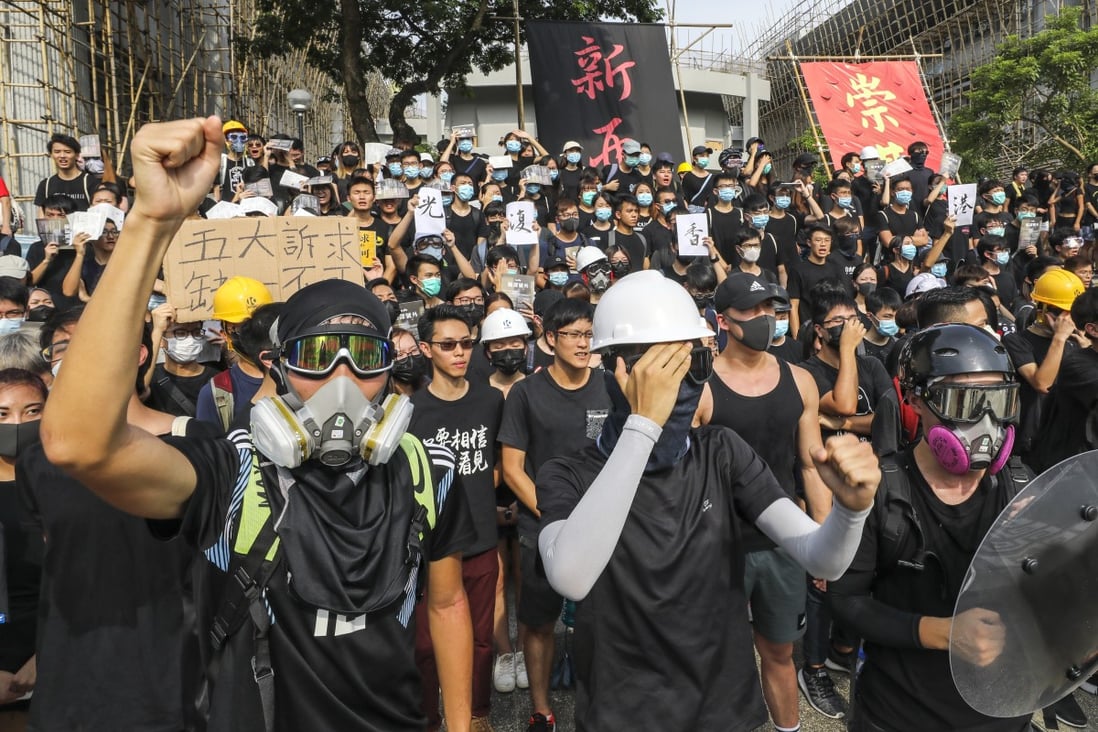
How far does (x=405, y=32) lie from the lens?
62.5ft

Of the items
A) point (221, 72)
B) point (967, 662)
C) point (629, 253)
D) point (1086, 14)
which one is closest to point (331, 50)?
point (221, 72)

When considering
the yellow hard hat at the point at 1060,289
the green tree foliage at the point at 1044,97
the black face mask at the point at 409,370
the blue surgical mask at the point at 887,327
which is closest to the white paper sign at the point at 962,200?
the blue surgical mask at the point at 887,327

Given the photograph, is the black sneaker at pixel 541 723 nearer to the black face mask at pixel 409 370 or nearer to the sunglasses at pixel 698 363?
the black face mask at pixel 409 370

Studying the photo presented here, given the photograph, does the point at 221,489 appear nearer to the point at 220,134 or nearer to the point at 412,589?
the point at 412,589

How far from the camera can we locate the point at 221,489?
2025 mm

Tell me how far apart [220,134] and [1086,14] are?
106 ft

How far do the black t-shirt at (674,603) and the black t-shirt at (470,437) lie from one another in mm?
1833

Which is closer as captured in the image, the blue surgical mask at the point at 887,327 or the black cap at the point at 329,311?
the black cap at the point at 329,311

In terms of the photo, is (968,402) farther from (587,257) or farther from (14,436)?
(587,257)

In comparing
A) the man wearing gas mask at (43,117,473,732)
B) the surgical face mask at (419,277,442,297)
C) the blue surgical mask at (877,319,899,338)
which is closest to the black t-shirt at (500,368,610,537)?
the man wearing gas mask at (43,117,473,732)

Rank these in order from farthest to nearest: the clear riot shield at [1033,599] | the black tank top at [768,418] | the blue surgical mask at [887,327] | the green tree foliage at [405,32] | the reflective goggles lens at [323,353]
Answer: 1. the green tree foliage at [405,32]
2. the blue surgical mask at [887,327]
3. the black tank top at [768,418]
4. the reflective goggles lens at [323,353]
5. the clear riot shield at [1033,599]

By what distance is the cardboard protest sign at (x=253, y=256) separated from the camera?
15.2 feet

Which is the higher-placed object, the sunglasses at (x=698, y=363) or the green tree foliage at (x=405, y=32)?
the green tree foliage at (x=405, y=32)

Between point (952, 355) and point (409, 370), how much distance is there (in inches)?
126
